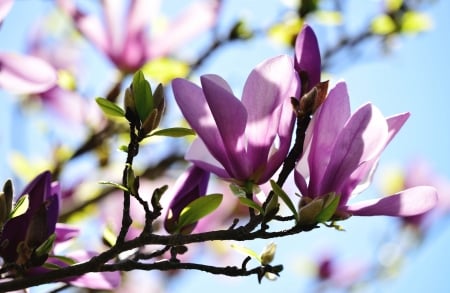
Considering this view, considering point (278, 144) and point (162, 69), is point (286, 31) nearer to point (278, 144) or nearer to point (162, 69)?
point (162, 69)

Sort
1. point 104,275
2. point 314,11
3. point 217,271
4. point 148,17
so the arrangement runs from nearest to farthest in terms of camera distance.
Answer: point 217,271 < point 104,275 < point 148,17 < point 314,11

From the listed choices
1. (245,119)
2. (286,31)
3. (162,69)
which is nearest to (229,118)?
(245,119)

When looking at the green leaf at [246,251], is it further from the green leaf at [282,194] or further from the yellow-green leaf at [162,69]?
the yellow-green leaf at [162,69]

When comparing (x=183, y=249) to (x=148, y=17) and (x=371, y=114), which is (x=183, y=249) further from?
(x=148, y=17)

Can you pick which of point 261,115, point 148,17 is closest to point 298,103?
point 261,115

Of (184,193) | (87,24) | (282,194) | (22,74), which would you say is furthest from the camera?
(87,24)

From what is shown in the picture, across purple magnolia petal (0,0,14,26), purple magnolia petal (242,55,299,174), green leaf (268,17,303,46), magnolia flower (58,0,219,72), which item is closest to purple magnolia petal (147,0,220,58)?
magnolia flower (58,0,219,72)

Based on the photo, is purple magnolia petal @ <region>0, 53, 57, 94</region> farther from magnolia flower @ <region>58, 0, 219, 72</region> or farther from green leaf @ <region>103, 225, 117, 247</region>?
magnolia flower @ <region>58, 0, 219, 72</region>
